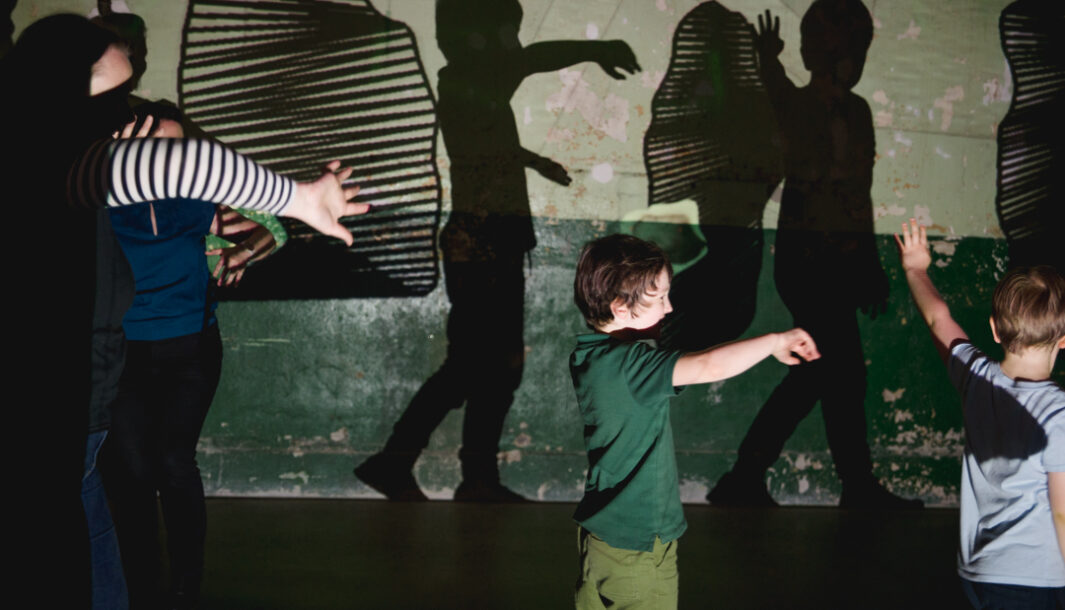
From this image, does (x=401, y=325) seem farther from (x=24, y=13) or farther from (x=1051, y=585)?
(x=1051, y=585)

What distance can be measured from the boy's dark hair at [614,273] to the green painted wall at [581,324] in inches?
Result: 61.4

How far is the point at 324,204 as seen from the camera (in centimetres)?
148

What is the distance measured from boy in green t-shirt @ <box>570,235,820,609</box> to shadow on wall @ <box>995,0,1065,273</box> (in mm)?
2634

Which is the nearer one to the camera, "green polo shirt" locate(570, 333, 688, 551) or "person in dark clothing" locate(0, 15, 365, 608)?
"person in dark clothing" locate(0, 15, 365, 608)

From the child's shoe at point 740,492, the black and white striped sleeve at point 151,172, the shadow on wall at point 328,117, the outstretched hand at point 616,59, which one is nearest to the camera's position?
the black and white striped sleeve at point 151,172

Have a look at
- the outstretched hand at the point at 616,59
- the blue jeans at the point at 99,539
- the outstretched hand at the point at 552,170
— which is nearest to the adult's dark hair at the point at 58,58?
the blue jeans at the point at 99,539

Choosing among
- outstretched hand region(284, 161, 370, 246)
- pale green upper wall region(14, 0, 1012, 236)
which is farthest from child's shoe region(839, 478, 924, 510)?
outstretched hand region(284, 161, 370, 246)

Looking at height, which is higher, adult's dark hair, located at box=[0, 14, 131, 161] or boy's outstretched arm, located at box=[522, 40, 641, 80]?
boy's outstretched arm, located at box=[522, 40, 641, 80]

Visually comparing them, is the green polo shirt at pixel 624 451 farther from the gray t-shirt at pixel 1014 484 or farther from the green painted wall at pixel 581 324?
the green painted wall at pixel 581 324

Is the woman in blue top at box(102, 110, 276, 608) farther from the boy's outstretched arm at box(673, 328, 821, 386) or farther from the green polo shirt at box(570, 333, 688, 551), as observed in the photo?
the boy's outstretched arm at box(673, 328, 821, 386)

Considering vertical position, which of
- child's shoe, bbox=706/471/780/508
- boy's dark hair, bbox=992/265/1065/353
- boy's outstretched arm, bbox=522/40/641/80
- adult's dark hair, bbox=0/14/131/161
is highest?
boy's outstretched arm, bbox=522/40/641/80

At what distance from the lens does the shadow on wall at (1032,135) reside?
324cm

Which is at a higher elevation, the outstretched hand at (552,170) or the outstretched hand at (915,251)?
the outstretched hand at (552,170)

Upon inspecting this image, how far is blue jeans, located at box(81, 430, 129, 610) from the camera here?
1412mm
